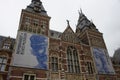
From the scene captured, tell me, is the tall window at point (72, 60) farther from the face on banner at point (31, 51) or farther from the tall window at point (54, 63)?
the face on banner at point (31, 51)

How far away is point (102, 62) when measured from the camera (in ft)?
81.1

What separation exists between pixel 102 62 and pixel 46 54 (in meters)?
11.7

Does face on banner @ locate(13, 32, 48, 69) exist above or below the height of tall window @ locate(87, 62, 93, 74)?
above

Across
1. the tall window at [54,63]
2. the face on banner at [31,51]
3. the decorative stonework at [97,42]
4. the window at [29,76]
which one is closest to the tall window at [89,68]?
the decorative stonework at [97,42]

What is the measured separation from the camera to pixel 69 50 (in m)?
23.6

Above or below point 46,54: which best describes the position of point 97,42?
above

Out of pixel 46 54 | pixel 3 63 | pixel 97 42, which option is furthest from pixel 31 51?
pixel 97 42

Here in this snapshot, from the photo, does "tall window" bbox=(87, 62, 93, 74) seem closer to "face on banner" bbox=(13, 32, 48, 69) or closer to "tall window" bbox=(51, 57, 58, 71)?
"tall window" bbox=(51, 57, 58, 71)

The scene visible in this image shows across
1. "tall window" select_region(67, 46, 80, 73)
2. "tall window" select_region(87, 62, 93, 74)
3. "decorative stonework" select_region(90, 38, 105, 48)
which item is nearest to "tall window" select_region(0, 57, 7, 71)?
"tall window" select_region(67, 46, 80, 73)

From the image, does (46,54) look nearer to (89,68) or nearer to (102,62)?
(89,68)

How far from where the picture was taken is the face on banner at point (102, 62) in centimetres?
2361

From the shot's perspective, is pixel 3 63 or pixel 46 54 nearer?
pixel 3 63

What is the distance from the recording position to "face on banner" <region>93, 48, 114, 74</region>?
23.6m

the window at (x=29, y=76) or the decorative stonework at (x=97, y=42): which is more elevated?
the decorative stonework at (x=97, y=42)
